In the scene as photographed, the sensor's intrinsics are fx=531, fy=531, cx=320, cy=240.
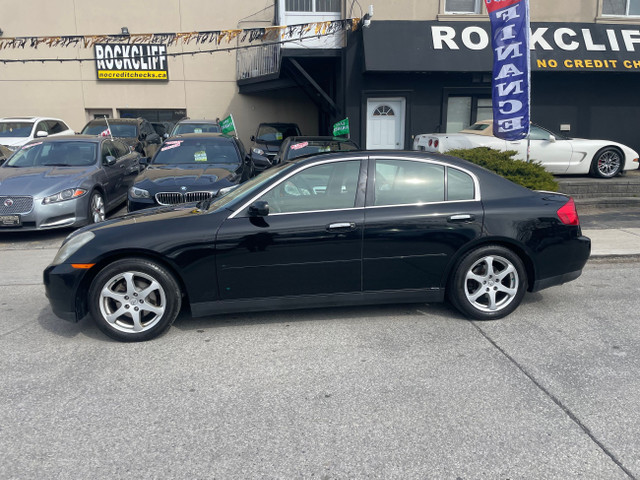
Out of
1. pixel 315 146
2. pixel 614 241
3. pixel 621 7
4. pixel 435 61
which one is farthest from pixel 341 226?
pixel 621 7

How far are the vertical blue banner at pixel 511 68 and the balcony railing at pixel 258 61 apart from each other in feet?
28.5

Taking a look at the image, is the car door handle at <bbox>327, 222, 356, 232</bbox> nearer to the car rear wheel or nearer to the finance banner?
the car rear wheel

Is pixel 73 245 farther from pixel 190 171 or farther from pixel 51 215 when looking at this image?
pixel 190 171

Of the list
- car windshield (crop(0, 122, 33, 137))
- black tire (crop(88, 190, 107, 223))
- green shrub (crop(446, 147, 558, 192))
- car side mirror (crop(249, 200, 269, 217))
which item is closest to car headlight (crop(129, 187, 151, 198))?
black tire (crop(88, 190, 107, 223))

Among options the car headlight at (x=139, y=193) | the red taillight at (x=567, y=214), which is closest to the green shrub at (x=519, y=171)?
the red taillight at (x=567, y=214)

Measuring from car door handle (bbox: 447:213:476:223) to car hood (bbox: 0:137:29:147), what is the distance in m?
13.9

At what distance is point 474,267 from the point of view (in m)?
4.82

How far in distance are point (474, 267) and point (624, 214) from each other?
655cm

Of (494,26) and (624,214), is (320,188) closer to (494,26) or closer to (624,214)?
(494,26)

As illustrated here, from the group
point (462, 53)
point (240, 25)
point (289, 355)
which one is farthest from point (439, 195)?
point (240, 25)

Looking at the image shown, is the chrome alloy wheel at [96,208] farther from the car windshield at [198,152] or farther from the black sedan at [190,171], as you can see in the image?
the car windshield at [198,152]

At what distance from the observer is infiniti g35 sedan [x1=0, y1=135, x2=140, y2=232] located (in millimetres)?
7965

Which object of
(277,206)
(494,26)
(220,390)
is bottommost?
(220,390)

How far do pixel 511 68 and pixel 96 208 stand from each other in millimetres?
7090
